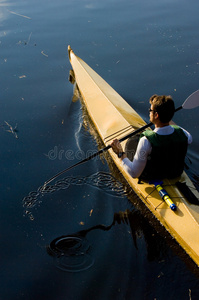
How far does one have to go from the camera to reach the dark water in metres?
3.11

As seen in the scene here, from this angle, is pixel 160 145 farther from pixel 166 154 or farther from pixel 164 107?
pixel 164 107

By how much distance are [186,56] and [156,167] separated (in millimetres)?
4863

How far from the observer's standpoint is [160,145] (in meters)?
3.23

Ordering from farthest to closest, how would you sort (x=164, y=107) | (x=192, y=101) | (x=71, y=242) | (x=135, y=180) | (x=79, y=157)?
(x=79, y=157), (x=192, y=101), (x=135, y=180), (x=71, y=242), (x=164, y=107)

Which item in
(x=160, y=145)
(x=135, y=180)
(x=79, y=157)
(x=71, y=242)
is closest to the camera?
(x=160, y=145)

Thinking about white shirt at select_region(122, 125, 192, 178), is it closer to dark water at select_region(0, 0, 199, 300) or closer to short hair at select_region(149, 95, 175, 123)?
short hair at select_region(149, 95, 175, 123)

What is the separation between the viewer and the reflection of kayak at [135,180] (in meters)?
3.24

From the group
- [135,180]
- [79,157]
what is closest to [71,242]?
[135,180]

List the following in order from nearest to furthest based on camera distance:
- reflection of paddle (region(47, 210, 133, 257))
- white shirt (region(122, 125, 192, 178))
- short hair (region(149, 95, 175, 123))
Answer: short hair (region(149, 95, 175, 123)), white shirt (region(122, 125, 192, 178)), reflection of paddle (region(47, 210, 133, 257))

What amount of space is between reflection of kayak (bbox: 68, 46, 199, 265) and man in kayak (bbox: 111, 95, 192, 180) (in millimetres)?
290

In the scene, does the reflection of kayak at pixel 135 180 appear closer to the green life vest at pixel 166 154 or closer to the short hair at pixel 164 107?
the green life vest at pixel 166 154

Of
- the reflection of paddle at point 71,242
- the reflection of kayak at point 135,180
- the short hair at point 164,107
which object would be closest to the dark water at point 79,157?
the reflection of paddle at point 71,242

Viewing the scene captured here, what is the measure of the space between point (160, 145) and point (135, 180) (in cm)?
79

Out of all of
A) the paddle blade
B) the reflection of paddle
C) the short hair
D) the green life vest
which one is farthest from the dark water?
the short hair
